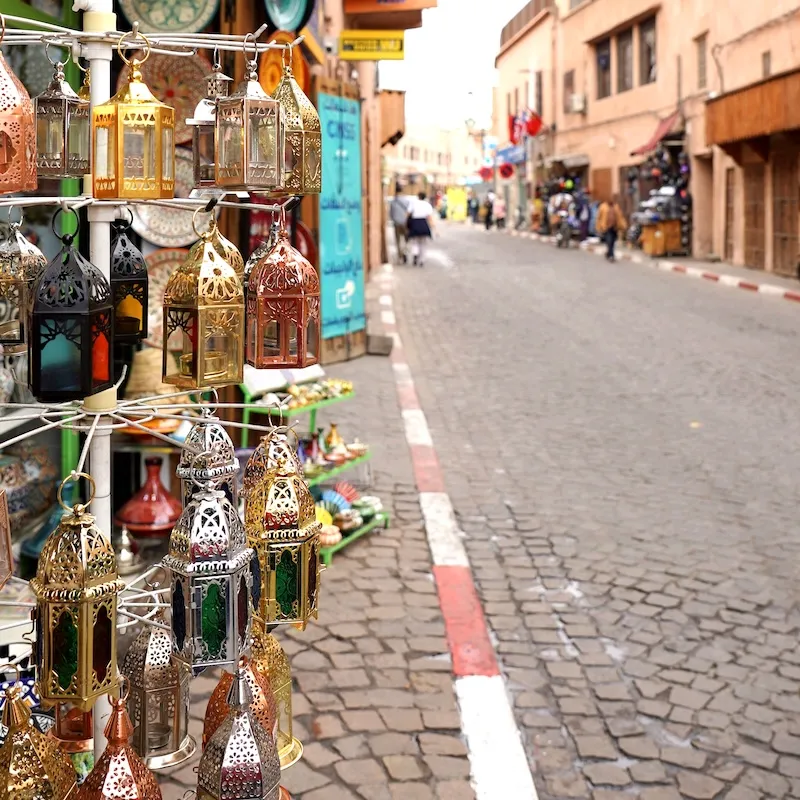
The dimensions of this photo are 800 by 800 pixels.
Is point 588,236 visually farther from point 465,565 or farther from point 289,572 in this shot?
point 289,572

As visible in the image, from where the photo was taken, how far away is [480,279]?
22.1m

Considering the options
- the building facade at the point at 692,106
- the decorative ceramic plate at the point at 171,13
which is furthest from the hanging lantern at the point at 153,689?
the building facade at the point at 692,106

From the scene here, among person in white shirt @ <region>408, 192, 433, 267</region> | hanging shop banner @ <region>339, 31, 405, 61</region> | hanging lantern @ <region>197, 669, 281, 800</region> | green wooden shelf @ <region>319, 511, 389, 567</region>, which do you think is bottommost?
green wooden shelf @ <region>319, 511, 389, 567</region>

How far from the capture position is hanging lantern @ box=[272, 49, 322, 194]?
2613 mm

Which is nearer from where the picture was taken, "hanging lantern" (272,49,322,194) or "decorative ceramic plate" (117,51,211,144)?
"hanging lantern" (272,49,322,194)

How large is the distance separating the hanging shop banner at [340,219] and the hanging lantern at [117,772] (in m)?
8.34

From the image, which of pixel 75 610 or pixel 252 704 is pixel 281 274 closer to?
pixel 75 610

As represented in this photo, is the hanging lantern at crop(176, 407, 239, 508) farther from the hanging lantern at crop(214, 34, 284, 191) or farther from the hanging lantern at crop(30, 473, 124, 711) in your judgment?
the hanging lantern at crop(214, 34, 284, 191)

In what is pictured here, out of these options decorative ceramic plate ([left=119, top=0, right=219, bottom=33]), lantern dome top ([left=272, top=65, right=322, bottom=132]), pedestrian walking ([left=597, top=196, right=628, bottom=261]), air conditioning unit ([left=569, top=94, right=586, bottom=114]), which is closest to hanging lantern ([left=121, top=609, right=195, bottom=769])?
lantern dome top ([left=272, top=65, right=322, bottom=132])

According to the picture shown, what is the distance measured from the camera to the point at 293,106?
2.63 meters

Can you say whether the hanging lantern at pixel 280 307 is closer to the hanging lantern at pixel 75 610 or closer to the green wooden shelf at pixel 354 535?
Answer: the hanging lantern at pixel 75 610

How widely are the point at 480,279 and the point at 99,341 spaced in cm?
2008

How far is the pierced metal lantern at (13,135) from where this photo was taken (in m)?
2.09

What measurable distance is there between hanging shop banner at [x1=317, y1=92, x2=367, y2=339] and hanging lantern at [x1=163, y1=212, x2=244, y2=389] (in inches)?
311
